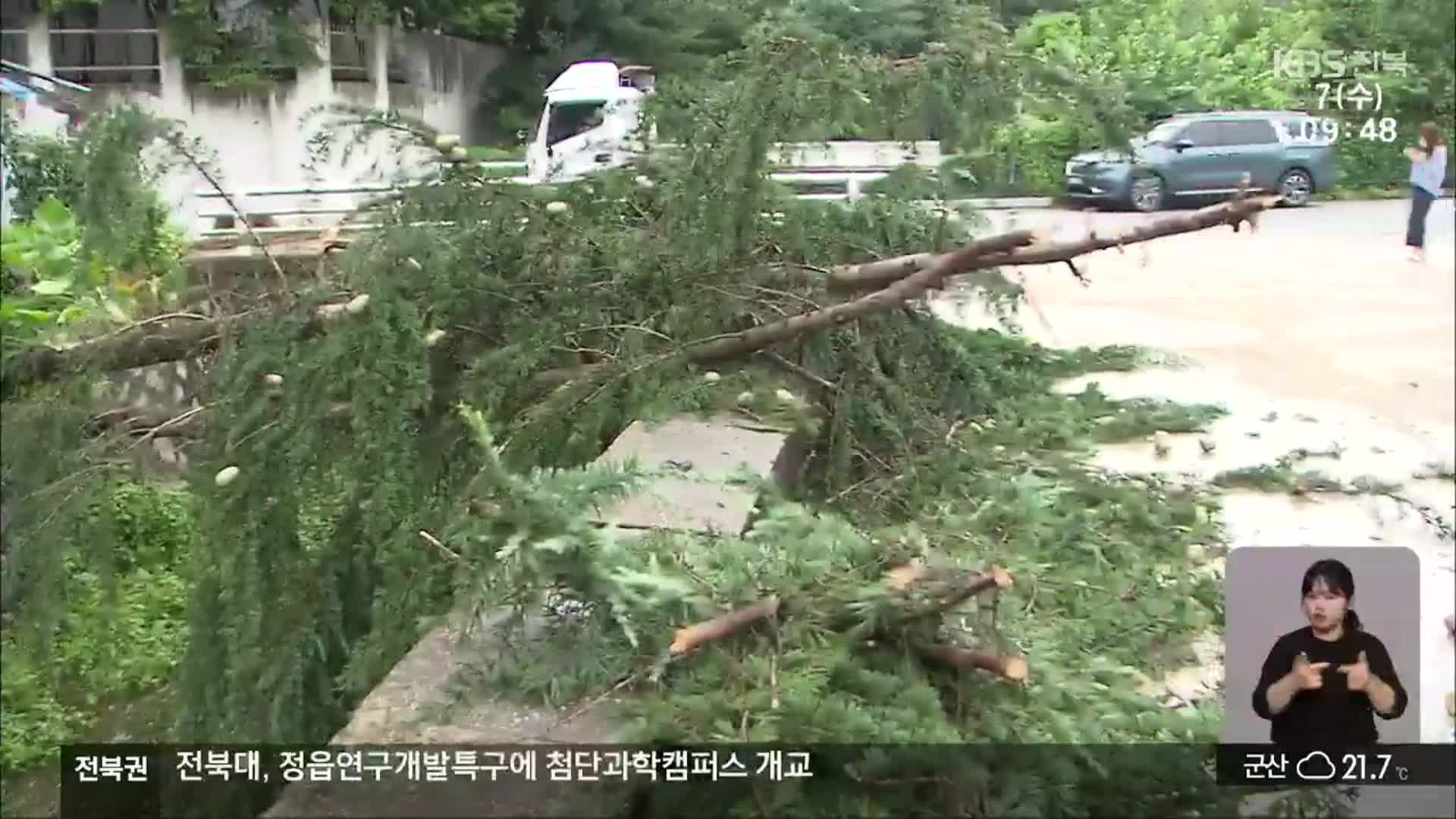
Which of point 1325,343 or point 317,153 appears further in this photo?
point 317,153

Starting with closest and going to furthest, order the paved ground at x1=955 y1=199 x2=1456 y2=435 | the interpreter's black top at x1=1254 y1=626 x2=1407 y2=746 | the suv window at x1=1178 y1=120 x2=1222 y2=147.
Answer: the interpreter's black top at x1=1254 y1=626 x2=1407 y2=746, the paved ground at x1=955 y1=199 x2=1456 y2=435, the suv window at x1=1178 y1=120 x2=1222 y2=147

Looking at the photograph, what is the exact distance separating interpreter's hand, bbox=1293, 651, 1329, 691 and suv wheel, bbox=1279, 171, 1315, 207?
0.53m

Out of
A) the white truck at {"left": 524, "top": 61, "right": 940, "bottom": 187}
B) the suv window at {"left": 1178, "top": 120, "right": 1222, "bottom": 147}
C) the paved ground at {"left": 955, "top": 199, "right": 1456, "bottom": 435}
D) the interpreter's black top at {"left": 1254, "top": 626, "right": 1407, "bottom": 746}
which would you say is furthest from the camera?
the white truck at {"left": 524, "top": 61, "right": 940, "bottom": 187}

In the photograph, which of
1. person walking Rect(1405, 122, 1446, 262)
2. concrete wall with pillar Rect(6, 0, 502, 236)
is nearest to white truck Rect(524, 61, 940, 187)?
concrete wall with pillar Rect(6, 0, 502, 236)

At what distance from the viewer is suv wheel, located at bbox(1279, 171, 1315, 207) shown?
145 cm

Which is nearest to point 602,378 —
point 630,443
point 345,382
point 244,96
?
point 630,443

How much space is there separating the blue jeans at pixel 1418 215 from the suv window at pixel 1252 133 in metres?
0.17

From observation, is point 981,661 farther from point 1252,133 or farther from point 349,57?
point 349,57

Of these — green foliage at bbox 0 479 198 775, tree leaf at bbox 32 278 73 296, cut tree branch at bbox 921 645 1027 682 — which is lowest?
green foliage at bbox 0 479 198 775

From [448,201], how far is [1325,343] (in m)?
1.21

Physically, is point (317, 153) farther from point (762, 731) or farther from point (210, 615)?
point (762, 731)

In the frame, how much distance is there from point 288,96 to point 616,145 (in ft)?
1.55

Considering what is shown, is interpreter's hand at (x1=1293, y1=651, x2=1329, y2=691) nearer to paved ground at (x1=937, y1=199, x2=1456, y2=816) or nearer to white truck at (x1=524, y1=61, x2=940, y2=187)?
paved ground at (x1=937, y1=199, x2=1456, y2=816)

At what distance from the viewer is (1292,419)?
1.56 m
